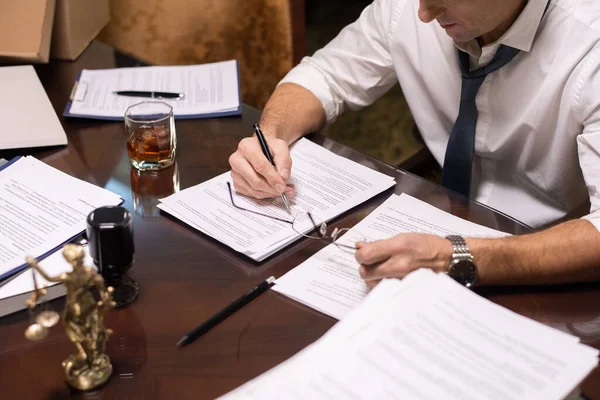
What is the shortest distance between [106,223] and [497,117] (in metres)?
0.87

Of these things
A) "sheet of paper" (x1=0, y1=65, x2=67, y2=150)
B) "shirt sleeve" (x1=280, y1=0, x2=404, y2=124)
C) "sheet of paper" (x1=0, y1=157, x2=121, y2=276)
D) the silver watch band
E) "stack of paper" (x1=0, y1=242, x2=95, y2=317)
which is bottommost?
"stack of paper" (x1=0, y1=242, x2=95, y2=317)

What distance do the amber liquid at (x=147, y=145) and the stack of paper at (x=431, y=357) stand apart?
1.95ft

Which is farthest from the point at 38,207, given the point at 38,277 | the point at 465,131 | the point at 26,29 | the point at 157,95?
the point at 465,131

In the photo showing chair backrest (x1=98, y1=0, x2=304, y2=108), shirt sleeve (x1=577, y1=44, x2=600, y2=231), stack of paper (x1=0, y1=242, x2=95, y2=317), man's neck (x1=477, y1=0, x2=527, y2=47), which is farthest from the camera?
chair backrest (x1=98, y1=0, x2=304, y2=108)

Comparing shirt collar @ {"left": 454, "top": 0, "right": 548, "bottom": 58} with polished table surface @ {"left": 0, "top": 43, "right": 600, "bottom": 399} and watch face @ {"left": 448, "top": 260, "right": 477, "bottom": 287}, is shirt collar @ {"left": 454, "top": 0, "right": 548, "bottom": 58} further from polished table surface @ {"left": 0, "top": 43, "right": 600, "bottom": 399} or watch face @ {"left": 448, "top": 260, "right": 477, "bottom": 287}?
watch face @ {"left": 448, "top": 260, "right": 477, "bottom": 287}

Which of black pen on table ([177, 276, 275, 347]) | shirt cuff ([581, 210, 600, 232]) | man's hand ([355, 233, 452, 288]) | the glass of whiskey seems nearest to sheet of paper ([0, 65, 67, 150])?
the glass of whiskey

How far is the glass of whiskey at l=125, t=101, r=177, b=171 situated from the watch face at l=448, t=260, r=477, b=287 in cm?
59

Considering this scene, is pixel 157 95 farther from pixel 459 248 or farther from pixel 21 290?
pixel 459 248

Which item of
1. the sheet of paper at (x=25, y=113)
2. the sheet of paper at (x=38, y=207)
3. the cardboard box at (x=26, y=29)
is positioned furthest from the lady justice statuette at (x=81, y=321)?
the cardboard box at (x=26, y=29)

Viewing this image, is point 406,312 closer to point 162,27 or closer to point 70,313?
point 70,313

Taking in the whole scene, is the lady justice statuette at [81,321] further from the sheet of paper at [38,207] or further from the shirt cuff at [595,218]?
the shirt cuff at [595,218]

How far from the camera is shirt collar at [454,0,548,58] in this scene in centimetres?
125

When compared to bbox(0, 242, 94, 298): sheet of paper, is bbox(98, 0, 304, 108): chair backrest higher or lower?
higher

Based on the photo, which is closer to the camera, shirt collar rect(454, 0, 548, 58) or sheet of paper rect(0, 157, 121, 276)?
A: sheet of paper rect(0, 157, 121, 276)
